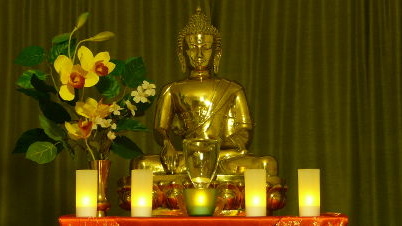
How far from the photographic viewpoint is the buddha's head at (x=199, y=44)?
313cm

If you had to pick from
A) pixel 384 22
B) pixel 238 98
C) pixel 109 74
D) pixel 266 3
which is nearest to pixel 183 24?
pixel 266 3

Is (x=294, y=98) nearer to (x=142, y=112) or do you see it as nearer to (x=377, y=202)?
(x=377, y=202)

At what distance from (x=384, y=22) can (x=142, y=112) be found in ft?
4.37

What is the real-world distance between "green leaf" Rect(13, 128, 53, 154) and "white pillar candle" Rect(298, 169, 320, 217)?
0.78 metres

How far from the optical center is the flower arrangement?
2.42 m

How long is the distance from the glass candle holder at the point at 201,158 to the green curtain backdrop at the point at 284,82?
3.99ft

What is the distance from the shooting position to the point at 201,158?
7.55 ft

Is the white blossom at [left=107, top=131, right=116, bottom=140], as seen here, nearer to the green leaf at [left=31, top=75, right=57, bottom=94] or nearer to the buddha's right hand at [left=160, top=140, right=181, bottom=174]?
the green leaf at [left=31, top=75, right=57, bottom=94]

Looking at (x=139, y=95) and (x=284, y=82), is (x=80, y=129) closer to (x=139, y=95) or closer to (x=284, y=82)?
(x=139, y=95)

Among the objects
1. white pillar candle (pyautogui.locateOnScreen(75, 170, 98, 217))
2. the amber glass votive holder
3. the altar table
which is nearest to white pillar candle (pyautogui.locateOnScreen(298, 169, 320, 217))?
the altar table

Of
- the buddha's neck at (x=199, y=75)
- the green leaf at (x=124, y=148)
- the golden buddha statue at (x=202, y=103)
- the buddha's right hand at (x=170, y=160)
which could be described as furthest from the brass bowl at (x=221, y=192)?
the buddha's neck at (x=199, y=75)

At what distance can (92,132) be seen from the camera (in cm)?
251

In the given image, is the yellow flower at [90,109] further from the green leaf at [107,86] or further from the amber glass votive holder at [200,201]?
the amber glass votive holder at [200,201]

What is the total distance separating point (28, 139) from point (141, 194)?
1.69ft
